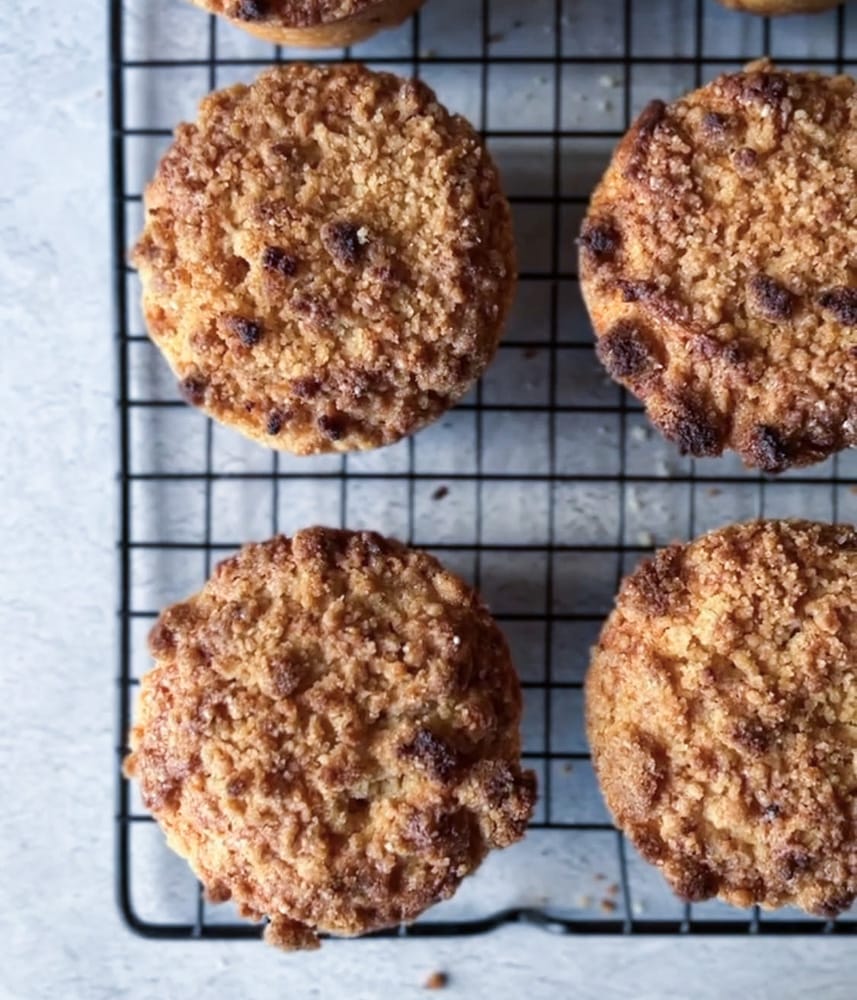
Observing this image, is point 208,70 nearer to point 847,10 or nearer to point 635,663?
point 847,10

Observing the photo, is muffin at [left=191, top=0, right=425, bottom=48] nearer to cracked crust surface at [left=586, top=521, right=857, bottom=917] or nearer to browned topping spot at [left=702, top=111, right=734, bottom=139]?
browned topping spot at [left=702, top=111, right=734, bottom=139]

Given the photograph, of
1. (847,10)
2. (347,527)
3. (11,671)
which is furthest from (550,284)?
(11,671)

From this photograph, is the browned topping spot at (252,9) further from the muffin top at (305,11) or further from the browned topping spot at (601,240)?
the browned topping spot at (601,240)

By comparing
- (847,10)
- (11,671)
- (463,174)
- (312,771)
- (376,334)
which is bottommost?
(11,671)

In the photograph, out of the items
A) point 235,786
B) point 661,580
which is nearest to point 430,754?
point 235,786

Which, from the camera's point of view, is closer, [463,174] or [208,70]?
[463,174]

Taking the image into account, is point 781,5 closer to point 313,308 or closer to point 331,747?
point 313,308

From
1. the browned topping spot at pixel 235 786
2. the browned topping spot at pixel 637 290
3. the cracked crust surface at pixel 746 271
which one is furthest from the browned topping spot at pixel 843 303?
the browned topping spot at pixel 235 786

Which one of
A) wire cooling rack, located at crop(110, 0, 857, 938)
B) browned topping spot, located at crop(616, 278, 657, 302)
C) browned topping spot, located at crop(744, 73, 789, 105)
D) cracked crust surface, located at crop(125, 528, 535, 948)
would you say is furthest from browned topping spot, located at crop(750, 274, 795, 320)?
cracked crust surface, located at crop(125, 528, 535, 948)
